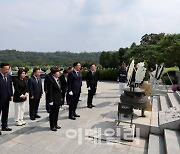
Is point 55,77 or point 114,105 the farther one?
point 114,105

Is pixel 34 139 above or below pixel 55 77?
below

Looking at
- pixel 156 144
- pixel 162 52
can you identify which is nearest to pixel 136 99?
pixel 156 144

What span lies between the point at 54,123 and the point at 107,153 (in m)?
1.71

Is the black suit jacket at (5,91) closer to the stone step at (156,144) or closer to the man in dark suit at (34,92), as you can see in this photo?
the man in dark suit at (34,92)

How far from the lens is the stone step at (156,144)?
4.00 meters

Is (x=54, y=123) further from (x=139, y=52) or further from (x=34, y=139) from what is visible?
(x=139, y=52)

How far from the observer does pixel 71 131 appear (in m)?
5.12

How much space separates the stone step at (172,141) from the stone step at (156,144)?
148 millimetres

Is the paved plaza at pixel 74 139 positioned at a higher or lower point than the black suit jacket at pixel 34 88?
lower

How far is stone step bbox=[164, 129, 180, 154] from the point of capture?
A: 377 cm

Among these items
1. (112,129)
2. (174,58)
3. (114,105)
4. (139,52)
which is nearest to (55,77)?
(112,129)

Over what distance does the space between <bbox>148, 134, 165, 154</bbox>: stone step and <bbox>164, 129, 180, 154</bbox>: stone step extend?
0.15 metres

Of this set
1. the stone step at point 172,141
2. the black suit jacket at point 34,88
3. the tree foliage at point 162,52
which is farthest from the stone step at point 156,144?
the tree foliage at point 162,52

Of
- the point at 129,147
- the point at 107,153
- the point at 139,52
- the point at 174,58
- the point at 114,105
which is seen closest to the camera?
the point at 107,153
